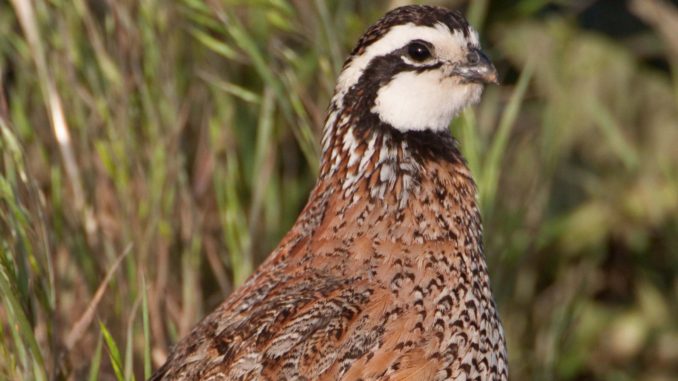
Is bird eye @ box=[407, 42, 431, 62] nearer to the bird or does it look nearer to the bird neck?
the bird

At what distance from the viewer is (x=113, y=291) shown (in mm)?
4074

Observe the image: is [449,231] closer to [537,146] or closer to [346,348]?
[346,348]

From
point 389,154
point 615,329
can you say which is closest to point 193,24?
point 389,154

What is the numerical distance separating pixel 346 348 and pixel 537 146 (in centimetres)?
221

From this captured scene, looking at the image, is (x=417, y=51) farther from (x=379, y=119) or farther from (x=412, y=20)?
(x=379, y=119)

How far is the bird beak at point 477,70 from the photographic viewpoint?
355 centimetres

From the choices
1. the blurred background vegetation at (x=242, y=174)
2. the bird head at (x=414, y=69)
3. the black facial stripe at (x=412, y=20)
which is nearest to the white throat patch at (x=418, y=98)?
the bird head at (x=414, y=69)

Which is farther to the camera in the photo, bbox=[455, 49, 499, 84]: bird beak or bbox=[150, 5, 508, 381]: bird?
bbox=[455, 49, 499, 84]: bird beak

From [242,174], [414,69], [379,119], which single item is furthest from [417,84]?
[242,174]

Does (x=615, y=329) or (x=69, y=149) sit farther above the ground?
(x=69, y=149)

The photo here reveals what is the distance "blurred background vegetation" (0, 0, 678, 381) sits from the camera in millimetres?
4043

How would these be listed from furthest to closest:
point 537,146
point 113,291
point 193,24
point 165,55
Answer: point 537,146
point 193,24
point 165,55
point 113,291

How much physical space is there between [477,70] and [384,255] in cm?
56

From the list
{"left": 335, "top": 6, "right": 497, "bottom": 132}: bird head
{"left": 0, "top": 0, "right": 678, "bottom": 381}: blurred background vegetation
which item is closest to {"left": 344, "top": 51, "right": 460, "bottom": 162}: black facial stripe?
{"left": 335, "top": 6, "right": 497, "bottom": 132}: bird head
